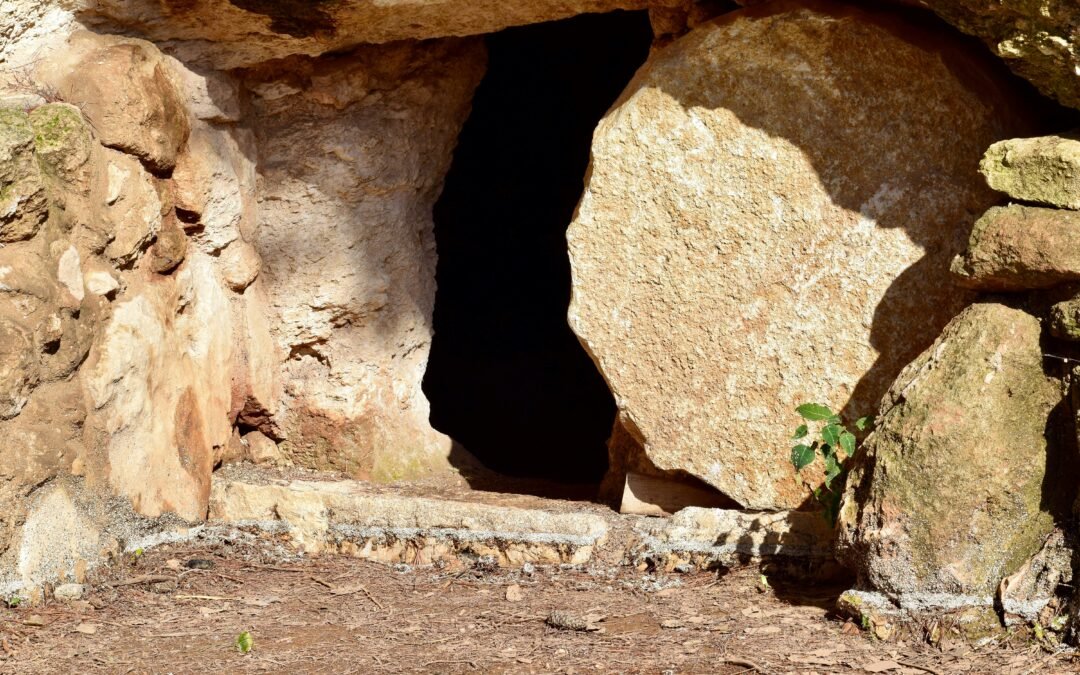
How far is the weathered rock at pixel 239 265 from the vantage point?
13.4ft

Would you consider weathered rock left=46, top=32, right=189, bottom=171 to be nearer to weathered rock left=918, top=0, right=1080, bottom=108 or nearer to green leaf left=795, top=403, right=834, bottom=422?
green leaf left=795, top=403, right=834, bottom=422

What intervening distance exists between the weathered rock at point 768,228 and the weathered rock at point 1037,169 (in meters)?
0.34

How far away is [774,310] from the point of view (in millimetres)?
3453

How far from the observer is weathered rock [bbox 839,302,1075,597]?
9.28ft

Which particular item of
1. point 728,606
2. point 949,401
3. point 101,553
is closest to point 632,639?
point 728,606

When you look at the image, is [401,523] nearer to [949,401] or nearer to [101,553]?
[101,553]

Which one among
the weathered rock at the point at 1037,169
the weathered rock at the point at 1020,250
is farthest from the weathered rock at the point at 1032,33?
the weathered rock at the point at 1020,250

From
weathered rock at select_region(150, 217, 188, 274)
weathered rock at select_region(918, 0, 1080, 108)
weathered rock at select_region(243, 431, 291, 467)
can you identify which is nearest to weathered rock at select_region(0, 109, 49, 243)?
weathered rock at select_region(150, 217, 188, 274)

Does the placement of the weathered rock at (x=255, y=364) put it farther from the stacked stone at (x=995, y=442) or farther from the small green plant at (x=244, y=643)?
the stacked stone at (x=995, y=442)

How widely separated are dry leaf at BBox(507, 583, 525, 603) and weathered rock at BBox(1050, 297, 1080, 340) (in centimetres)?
150

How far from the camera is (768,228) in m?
3.45

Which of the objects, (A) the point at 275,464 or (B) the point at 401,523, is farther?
(A) the point at 275,464

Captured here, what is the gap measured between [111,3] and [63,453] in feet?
4.30

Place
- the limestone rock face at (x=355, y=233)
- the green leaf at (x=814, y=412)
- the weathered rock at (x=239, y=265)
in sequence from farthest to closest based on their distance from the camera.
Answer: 1. the limestone rock face at (x=355, y=233)
2. the weathered rock at (x=239, y=265)
3. the green leaf at (x=814, y=412)
